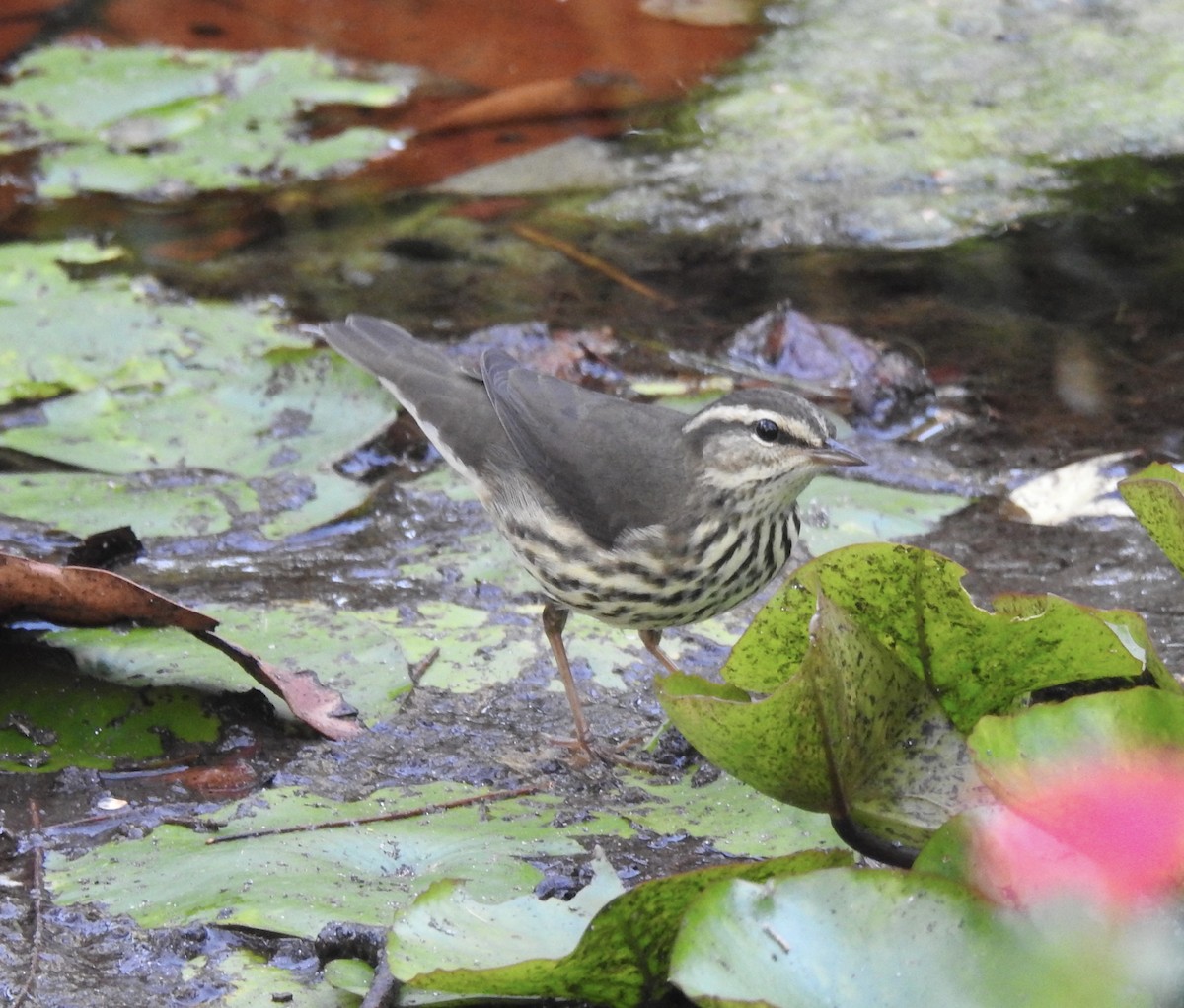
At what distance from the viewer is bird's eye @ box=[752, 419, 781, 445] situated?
3721 millimetres

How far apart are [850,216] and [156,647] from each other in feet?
13.4

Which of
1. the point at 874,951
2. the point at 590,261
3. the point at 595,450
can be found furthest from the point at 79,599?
the point at 590,261

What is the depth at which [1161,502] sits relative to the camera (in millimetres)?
2445

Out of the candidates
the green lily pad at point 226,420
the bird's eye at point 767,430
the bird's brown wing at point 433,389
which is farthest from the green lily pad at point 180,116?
the bird's eye at point 767,430

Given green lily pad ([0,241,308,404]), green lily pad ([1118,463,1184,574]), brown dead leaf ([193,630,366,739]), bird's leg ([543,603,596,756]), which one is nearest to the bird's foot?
bird's leg ([543,603,596,756])

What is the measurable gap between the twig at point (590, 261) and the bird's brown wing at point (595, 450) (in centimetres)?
192

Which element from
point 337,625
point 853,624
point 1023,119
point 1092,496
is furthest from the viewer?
point 1023,119

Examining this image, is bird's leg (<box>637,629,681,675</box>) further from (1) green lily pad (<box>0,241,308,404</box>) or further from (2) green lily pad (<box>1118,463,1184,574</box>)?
(1) green lily pad (<box>0,241,308,404</box>)

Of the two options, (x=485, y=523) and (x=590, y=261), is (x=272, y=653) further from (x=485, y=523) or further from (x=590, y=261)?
(x=590, y=261)

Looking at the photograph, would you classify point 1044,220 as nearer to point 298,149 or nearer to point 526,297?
point 526,297

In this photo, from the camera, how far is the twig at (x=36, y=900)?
243 cm

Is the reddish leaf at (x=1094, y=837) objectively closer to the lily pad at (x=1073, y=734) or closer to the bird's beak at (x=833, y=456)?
the lily pad at (x=1073, y=734)

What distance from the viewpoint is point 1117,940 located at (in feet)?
6.41

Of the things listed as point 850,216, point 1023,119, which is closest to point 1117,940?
point 850,216
